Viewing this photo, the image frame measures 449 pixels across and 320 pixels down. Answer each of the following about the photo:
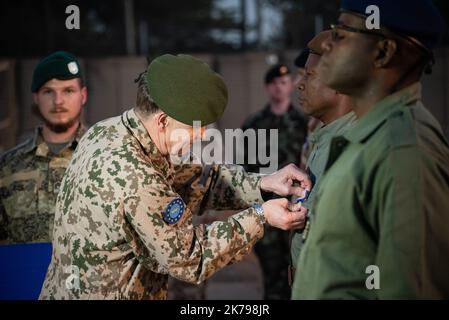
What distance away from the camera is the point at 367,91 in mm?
1951

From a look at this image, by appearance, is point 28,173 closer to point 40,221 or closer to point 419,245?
point 40,221

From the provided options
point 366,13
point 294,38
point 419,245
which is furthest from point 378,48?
point 294,38

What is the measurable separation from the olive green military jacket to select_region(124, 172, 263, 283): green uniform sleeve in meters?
0.74

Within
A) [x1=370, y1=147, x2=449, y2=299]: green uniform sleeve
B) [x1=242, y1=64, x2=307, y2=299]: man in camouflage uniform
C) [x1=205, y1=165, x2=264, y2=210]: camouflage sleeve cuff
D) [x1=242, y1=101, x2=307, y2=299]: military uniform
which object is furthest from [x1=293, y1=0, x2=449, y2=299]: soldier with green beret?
[x1=242, y1=64, x2=307, y2=299]: man in camouflage uniform

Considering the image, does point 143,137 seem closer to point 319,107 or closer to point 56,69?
point 319,107

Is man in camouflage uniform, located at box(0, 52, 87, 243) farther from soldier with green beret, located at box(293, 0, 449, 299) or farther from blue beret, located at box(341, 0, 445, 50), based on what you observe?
blue beret, located at box(341, 0, 445, 50)

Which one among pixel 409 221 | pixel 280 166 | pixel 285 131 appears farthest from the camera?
pixel 285 131

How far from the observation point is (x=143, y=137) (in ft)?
8.84

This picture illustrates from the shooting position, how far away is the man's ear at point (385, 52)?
188 centimetres

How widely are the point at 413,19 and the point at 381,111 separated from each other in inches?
11.1

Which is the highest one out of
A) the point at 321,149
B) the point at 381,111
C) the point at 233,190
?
the point at 381,111

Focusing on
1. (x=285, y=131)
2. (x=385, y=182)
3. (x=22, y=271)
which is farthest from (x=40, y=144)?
(x=285, y=131)
